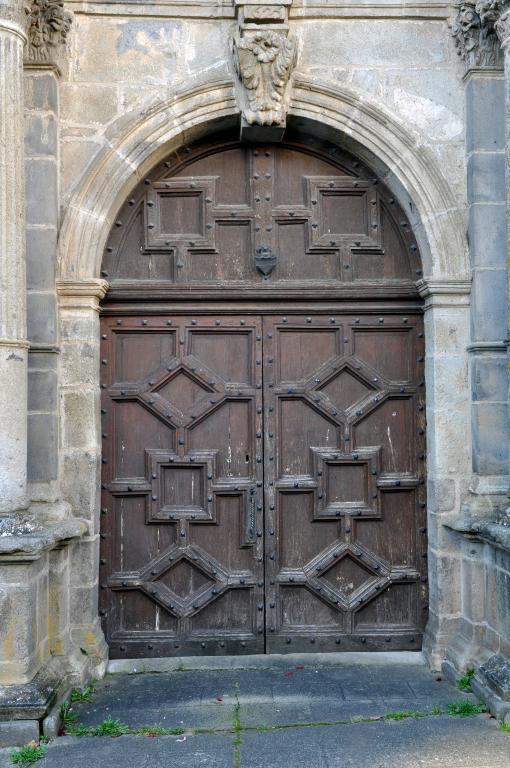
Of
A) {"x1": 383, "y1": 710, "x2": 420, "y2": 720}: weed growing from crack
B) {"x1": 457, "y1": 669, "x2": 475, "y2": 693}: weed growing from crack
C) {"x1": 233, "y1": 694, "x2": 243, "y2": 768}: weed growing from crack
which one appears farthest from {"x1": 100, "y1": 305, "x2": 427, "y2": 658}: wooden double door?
{"x1": 383, "y1": 710, "x2": 420, "y2": 720}: weed growing from crack

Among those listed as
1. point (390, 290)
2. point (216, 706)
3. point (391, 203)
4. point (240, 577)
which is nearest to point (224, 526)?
point (240, 577)

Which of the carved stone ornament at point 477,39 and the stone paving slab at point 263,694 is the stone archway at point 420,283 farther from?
the carved stone ornament at point 477,39

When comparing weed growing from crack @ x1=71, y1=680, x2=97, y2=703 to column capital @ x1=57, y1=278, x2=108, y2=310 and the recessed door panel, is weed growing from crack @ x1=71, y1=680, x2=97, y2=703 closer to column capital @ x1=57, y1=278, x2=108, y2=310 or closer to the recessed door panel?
the recessed door panel

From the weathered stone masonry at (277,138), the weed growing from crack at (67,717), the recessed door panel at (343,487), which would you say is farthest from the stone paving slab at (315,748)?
the recessed door panel at (343,487)

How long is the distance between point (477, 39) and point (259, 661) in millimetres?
3965

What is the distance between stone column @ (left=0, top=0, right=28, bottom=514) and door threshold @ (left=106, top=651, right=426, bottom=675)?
51.5 inches

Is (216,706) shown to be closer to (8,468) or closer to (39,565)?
(39,565)

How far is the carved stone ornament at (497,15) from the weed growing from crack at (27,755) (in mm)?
4428

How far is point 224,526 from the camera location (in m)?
4.57

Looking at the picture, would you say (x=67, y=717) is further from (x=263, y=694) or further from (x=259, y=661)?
(x=259, y=661)

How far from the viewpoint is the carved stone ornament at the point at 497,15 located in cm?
407

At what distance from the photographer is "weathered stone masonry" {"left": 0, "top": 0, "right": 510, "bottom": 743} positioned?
4.18m

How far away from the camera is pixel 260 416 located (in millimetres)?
4578

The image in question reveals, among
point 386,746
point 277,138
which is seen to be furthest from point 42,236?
point 386,746
